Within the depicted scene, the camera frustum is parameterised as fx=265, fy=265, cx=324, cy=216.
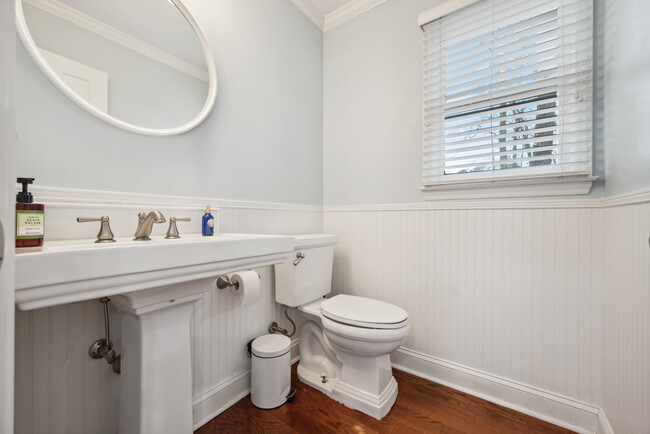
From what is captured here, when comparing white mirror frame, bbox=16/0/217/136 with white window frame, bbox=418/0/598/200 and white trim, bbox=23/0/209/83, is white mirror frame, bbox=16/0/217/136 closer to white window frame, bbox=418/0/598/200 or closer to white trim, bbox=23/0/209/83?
white trim, bbox=23/0/209/83

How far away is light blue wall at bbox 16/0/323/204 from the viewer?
829 millimetres

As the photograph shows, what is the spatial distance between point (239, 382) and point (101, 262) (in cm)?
111

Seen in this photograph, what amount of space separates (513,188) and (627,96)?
1.64 feet

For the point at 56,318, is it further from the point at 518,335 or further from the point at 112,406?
the point at 518,335

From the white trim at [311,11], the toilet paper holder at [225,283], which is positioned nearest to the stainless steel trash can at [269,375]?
the toilet paper holder at [225,283]

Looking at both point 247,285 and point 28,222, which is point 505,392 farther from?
point 28,222

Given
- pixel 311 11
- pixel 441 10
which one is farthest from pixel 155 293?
pixel 311 11

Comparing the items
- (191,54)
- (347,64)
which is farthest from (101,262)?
(347,64)

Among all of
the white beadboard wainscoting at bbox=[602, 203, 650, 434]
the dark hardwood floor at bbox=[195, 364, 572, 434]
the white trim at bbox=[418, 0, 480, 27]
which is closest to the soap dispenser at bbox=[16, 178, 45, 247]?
the dark hardwood floor at bbox=[195, 364, 572, 434]

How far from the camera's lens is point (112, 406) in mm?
965

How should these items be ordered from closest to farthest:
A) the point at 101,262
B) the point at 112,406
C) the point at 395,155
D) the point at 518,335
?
the point at 101,262
the point at 112,406
the point at 518,335
the point at 395,155

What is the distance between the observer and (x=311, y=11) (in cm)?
186

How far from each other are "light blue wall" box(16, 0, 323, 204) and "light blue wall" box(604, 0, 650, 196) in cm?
149

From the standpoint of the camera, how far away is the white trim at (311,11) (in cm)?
177
